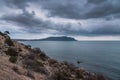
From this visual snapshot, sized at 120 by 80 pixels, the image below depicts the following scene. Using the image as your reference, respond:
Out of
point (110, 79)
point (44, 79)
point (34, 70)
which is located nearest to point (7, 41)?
point (34, 70)

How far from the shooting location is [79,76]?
33.5m

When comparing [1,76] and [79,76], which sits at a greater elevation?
[1,76]

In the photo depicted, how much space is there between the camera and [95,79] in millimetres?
35562

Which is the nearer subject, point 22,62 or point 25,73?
point 25,73

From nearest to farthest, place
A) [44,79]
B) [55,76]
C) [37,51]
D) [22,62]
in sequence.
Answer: [44,79]
[55,76]
[22,62]
[37,51]

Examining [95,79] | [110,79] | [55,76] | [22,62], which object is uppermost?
[22,62]

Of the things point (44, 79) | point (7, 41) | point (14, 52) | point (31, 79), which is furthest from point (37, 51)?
point (31, 79)

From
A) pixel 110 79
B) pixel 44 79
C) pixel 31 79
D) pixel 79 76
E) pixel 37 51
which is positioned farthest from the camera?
pixel 110 79

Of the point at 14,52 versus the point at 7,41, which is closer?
the point at 14,52

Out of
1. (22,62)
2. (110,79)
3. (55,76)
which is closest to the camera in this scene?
(55,76)

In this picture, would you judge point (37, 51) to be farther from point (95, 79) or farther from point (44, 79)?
point (44, 79)

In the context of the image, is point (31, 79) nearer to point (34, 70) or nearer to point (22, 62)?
point (34, 70)

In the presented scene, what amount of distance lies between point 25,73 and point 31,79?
4.85 ft

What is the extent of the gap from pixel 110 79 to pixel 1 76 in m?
41.3
